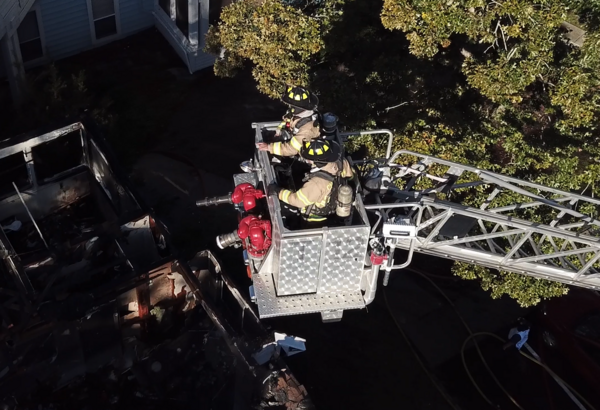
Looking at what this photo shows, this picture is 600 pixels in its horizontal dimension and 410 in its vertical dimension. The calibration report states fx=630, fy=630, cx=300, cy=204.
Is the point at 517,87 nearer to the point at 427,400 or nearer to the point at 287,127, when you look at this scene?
the point at 287,127

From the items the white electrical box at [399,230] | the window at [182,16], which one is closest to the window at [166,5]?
the window at [182,16]

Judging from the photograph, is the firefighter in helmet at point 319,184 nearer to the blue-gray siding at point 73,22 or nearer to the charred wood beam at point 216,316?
the charred wood beam at point 216,316

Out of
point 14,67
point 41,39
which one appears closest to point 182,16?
point 41,39

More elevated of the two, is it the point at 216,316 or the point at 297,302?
the point at 297,302

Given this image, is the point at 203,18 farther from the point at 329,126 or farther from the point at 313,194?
the point at 313,194

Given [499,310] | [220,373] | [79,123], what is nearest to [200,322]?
[220,373]

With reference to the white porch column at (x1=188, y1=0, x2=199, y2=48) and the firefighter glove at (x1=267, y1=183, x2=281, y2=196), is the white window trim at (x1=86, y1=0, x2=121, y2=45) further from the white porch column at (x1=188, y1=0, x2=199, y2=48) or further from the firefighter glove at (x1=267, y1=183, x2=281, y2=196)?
the firefighter glove at (x1=267, y1=183, x2=281, y2=196)
